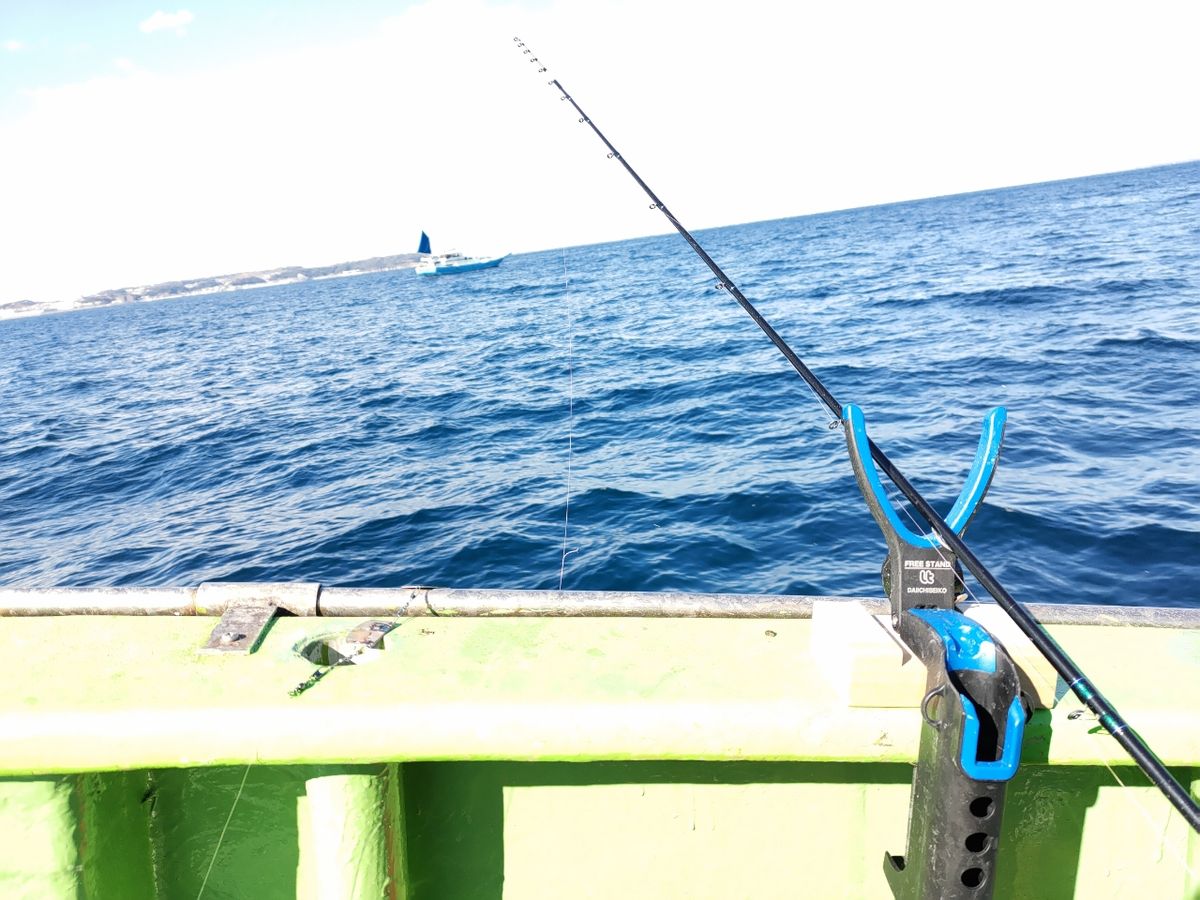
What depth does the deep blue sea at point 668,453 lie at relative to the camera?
691 centimetres

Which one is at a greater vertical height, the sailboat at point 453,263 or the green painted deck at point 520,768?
the sailboat at point 453,263

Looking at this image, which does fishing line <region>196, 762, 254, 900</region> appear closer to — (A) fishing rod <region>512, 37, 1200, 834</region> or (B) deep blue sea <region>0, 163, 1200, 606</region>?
(A) fishing rod <region>512, 37, 1200, 834</region>

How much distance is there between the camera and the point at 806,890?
6.50 ft

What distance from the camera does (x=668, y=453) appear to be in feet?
33.3

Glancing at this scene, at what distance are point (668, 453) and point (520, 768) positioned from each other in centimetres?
832

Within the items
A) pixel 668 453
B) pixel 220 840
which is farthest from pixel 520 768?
pixel 668 453

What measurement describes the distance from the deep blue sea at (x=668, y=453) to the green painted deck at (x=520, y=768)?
14.0 feet

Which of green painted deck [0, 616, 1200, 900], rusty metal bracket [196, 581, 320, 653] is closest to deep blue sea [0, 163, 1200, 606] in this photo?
green painted deck [0, 616, 1200, 900]

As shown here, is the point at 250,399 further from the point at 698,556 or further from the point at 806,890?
the point at 806,890

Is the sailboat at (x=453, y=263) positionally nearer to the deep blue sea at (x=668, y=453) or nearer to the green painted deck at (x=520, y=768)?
the deep blue sea at (x=668, y=453)

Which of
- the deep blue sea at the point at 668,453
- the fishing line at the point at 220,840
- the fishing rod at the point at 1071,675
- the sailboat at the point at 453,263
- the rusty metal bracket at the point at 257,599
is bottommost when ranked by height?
the deep blue sea at the point at 668,453

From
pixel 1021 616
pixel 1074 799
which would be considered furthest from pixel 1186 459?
pixel 1021 616

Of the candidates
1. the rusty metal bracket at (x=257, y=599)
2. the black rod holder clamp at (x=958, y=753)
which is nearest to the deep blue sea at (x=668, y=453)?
the rusty metal bracket at (x=257, y=599)

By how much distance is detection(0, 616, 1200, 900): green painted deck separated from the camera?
1.64 meters
